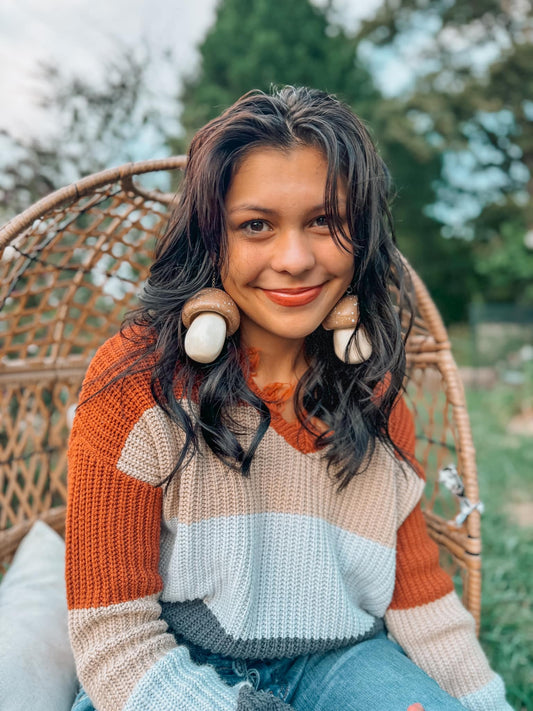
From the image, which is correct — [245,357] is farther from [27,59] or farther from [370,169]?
[27,59]

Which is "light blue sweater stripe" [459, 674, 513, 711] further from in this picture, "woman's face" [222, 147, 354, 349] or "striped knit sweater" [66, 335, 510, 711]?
"woman's face" [222, 147, 354, 349]

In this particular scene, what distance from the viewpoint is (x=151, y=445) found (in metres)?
1.09

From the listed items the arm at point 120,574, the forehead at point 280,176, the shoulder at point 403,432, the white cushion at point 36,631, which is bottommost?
the white cushion at point 36,631

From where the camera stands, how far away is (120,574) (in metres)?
1.05

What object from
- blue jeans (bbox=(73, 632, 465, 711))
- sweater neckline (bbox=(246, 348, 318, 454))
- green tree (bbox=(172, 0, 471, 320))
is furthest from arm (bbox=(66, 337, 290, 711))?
green tree (bbox=(172, 0, 471, 320))

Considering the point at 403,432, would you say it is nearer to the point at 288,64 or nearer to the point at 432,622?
the point at 432,622

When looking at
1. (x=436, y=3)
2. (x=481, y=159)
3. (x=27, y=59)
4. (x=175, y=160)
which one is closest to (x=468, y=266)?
(x=481, y=159)

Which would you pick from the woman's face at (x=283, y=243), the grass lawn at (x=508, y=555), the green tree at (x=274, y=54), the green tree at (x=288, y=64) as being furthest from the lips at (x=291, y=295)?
the green tree at (x=274, y=54)

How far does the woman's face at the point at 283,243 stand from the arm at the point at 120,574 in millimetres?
284

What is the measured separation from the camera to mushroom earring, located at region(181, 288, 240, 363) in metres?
1.05

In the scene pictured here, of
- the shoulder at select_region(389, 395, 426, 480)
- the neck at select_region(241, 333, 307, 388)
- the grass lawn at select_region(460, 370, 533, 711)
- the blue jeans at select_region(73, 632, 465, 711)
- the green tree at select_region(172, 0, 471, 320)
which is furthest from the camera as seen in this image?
the green tree at select_region(172, 0, 471, 320)

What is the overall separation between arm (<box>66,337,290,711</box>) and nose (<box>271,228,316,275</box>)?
1.13ft

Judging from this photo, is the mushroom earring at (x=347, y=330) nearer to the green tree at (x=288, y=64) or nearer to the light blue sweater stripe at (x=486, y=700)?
the light blue sweater stripe at (x=486, y=700)

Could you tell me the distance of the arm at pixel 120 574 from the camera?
102cm
